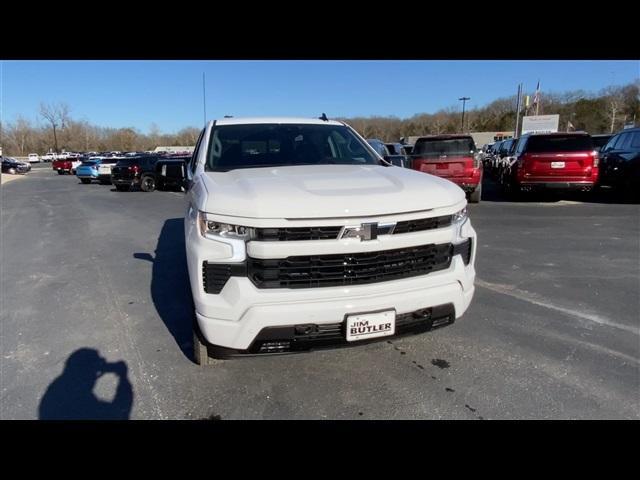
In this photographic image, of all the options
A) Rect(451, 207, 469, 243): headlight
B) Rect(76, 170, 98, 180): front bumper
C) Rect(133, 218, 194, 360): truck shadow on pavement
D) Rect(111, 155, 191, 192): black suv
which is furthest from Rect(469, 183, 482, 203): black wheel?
Rect(76, 170, 98, 180): front bumper

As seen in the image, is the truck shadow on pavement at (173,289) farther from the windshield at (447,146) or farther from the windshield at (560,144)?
the windshield at (560,144)

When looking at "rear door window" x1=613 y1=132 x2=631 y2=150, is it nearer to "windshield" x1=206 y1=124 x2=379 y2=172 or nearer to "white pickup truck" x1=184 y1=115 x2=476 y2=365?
"windshield" x1=206 y1=124 x2=379 y2=172

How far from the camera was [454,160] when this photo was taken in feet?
35.5

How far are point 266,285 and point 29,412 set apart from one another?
1.75 meters

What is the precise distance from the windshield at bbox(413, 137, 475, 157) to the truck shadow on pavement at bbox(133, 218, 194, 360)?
695cm

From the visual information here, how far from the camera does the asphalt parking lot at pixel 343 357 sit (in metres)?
2.62

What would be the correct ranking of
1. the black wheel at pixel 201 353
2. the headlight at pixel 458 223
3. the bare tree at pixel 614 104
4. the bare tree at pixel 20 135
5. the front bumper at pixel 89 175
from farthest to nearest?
the bare tree at pixel 20 135
the bare tree at pixel 614 104
the front bumper at pixel 89 175
the black wheel at pixel 201 353
the headlight at pixel 458 223

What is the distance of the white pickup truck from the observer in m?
2.34

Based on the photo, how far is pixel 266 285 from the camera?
7.82 ft

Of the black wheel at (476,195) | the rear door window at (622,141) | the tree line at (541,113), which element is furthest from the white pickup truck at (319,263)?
the tree line at (541,113)

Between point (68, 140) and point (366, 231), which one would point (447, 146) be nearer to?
point (366, 231)

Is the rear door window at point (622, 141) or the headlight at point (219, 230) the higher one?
the rear door window at point (622, 141)

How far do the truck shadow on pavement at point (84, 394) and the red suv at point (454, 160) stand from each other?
365 inches
